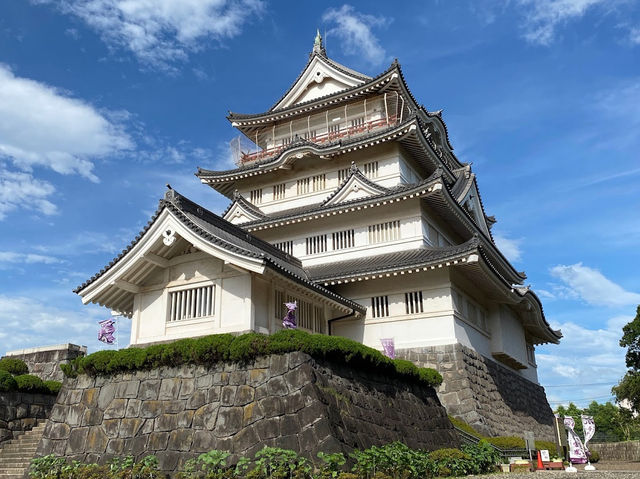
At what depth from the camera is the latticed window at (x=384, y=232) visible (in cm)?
2552

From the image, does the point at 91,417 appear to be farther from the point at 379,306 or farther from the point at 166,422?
the point at 379,306

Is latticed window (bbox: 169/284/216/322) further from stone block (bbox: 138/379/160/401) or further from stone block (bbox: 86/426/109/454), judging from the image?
stone block (bbox: 86/426/109/454)

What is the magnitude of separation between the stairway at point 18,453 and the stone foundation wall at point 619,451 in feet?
73.3

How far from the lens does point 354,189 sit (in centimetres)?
2697

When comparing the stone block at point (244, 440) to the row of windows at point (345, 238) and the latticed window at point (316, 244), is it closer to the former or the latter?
the row of windows at point (345, 238)

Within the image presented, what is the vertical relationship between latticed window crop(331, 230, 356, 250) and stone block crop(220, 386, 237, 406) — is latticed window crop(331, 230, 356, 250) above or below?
above

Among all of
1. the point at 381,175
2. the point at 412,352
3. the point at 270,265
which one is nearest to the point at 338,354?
the point at 270,265

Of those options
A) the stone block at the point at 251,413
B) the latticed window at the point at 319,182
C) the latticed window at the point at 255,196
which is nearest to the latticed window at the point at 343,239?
the latticed window at the point at 319,182

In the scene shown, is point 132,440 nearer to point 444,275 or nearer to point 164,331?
point 164,331

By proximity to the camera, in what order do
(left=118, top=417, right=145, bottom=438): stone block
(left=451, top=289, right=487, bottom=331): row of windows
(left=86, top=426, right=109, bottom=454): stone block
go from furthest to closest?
(left=451, top=289, right=487, bottom=331): row of windows → (left=86, top=426, right=109, bottom=454): stone block → (left=118, top=417, right=145, bottom=438): stone block

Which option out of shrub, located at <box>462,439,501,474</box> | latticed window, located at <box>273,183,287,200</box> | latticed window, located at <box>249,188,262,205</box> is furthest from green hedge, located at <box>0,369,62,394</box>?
latticed window, located at <box>273,183,287,200</box>

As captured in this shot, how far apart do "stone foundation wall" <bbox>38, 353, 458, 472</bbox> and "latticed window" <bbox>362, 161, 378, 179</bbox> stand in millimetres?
15079

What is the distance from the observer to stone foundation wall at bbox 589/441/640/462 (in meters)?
23.8

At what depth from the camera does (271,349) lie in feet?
44.7
